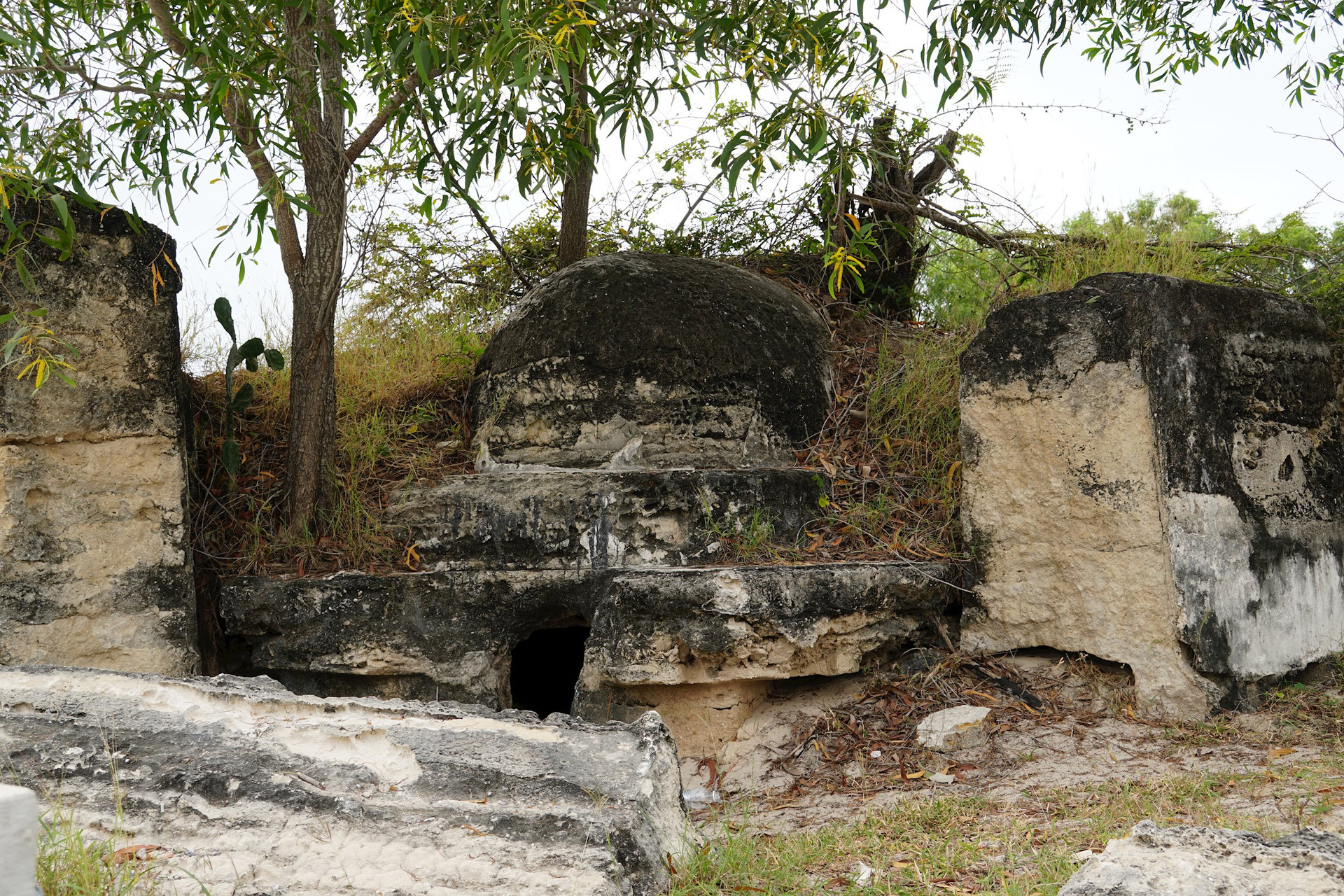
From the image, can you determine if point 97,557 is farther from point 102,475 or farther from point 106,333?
point 106,333

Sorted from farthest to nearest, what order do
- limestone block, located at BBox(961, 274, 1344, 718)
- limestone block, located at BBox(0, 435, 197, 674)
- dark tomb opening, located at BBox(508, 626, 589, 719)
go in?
dark tomb opening, located at BBox(508, 626, 589, 719), limestone block, located at BBox(0, 435, 197, 674), limestone block, located at BBox(961, 274, 1344, 718)

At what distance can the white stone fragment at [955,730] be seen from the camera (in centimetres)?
412

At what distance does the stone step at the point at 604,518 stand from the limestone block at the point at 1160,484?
3.40 feet

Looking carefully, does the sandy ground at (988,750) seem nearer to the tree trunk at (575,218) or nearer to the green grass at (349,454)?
the green grass at (349,454)

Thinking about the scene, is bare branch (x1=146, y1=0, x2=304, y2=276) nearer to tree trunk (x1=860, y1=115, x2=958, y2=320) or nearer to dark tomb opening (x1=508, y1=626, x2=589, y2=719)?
dark tomb opening (x1=508, y1=626, x2=589, y2=719)

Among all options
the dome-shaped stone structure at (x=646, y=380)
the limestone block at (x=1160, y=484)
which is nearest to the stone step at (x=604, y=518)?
the dome-shaped stone structure at (x=646, y=380)

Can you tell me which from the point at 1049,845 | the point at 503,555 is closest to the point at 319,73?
the point at 503,555

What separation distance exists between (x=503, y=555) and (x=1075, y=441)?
265 centimetres

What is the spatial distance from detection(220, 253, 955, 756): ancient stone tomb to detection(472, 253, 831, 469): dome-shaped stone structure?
0.01 meters

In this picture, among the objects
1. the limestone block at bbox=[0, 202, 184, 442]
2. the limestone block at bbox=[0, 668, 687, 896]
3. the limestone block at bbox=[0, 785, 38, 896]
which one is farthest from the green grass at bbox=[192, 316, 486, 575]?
the limestone block at bbox=[0, 785, 38, 896]

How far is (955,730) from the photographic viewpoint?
4.14 m

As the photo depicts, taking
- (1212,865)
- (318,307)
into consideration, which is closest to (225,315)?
A: (318,307)

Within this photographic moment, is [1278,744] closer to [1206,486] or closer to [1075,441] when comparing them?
[1206,486]

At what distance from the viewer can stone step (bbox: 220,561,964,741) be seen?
14.4 feet
